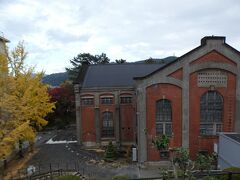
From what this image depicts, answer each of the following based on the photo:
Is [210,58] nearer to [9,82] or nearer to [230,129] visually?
[230,129]

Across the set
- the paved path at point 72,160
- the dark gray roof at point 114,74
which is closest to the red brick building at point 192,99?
the paved path at point 72,160

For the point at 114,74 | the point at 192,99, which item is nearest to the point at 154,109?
the point at 192,99

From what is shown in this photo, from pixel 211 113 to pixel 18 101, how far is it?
19042 millimetres

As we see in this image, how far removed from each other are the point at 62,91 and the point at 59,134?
829 centimetres

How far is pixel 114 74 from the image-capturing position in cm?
3875

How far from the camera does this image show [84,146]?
1410 inches

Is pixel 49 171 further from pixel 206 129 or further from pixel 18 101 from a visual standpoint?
pixel 206 129

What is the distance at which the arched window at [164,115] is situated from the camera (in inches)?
1071

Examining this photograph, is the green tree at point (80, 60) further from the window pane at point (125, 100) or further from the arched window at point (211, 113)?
the arched window at point (211, 113)

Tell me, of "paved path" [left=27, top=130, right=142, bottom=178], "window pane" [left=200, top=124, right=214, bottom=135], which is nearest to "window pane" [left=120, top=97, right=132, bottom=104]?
"paved path" [left=27, top=130, right=142, bottom=178]

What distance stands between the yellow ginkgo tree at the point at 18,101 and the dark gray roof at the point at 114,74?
8.06 m

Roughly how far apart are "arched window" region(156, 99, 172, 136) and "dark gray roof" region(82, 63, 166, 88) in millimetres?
9408

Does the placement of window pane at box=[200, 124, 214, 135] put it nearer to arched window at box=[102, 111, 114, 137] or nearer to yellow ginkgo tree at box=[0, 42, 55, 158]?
arched window at box=[102, 111, 114, 137]

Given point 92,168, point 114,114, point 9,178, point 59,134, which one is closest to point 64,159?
point 92,168
